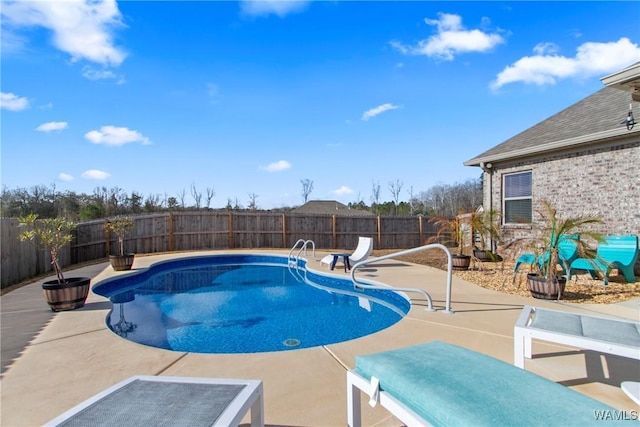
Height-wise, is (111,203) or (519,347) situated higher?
(111,203)

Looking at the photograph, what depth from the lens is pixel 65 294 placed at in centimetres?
503

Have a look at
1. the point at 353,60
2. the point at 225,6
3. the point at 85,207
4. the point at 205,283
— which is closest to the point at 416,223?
the point at 353,60

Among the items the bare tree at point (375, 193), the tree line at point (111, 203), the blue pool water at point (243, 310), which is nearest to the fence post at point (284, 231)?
the blue pool water at point (243, 310)

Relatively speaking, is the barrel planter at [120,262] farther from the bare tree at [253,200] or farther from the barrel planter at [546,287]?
the bare tree at [253,200]

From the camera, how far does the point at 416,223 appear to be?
52.0 feet

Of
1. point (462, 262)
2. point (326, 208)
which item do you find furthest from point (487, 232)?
point (326, 208)

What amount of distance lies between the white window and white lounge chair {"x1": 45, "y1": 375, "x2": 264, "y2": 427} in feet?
32.4

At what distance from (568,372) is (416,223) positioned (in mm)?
13189

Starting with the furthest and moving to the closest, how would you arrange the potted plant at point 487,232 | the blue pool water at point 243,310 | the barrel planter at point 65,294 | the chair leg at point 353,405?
1. the potted plant at point 487,232
2. the barrel planter at point 65,294
3. the blue pool water at point 243,310
4. the chair leg at point 353,405

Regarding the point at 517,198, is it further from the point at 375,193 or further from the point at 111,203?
the point at 375,193

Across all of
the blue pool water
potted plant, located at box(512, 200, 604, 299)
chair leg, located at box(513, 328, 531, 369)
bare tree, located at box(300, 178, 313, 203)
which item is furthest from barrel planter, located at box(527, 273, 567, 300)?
bare tree, located at box(300, 178, 313, 203)

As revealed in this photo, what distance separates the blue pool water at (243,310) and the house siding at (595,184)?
16.7 ft

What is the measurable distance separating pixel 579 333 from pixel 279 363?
2587 mm

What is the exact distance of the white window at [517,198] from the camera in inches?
382
